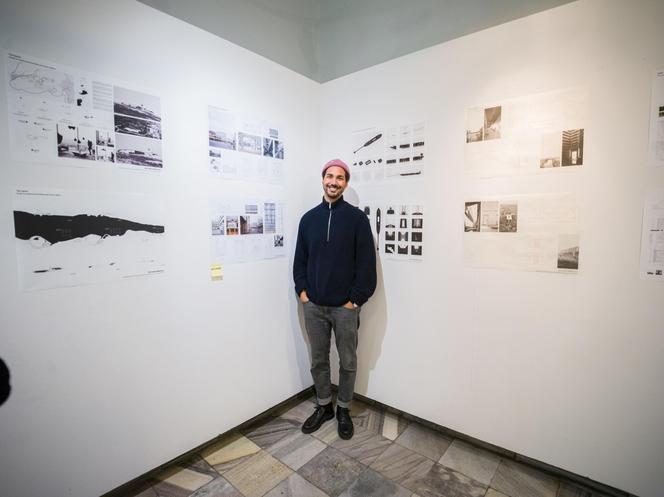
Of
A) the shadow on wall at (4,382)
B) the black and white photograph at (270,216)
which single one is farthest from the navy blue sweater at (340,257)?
the shadow on wall at (4,382)

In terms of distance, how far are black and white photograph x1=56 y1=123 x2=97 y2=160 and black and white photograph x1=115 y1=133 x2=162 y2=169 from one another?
0.10m

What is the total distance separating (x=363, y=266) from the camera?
2041 mm

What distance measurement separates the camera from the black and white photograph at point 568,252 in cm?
162

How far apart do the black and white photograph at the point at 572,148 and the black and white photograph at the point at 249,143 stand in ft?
5.88

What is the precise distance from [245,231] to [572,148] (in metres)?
1.93

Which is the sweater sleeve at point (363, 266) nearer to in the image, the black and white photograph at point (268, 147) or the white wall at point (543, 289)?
the white wall at point (543, 289)

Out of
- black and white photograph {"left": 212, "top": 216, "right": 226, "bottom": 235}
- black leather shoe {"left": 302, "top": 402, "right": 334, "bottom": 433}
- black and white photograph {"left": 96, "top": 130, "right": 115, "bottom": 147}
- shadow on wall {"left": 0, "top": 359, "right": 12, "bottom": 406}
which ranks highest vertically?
black and white photograph {"left": 96, "top": 130, "right": 115, "bottom": 147}

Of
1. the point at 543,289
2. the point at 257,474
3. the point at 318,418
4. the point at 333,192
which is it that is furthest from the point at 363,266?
the point at 257,474

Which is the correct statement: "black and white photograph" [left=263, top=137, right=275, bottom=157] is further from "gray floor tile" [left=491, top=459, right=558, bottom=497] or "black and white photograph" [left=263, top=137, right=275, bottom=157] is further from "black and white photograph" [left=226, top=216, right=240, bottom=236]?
"gray floor tile" [left=491, top=459, right=558, bottom=497]

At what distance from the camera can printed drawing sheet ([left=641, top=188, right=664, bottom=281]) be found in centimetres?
144

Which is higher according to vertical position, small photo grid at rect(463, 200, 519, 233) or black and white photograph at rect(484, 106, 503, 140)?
black and white photograph at rect(484, 106, 503, 140)

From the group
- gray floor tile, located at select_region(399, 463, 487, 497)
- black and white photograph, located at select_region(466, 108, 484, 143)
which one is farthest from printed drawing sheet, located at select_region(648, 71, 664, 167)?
gray floor tile, located at select_region(399, 463, 487, 497)

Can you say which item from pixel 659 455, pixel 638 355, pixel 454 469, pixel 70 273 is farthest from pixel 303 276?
pixel 659 455

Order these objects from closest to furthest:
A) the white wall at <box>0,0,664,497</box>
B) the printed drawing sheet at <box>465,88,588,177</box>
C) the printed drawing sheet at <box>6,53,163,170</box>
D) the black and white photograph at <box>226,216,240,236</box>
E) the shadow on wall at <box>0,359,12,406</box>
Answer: the shadow on wall at <box>0,359,12,406</box>, the printed drawing sheet at <box>6,53,163,170</box>, the white wall at <box>0,0,664,497</box>, the printed drawing sheet at <box>465,88,588,177</box>, the black and white photograph at <box>226,216,240,236</box>
